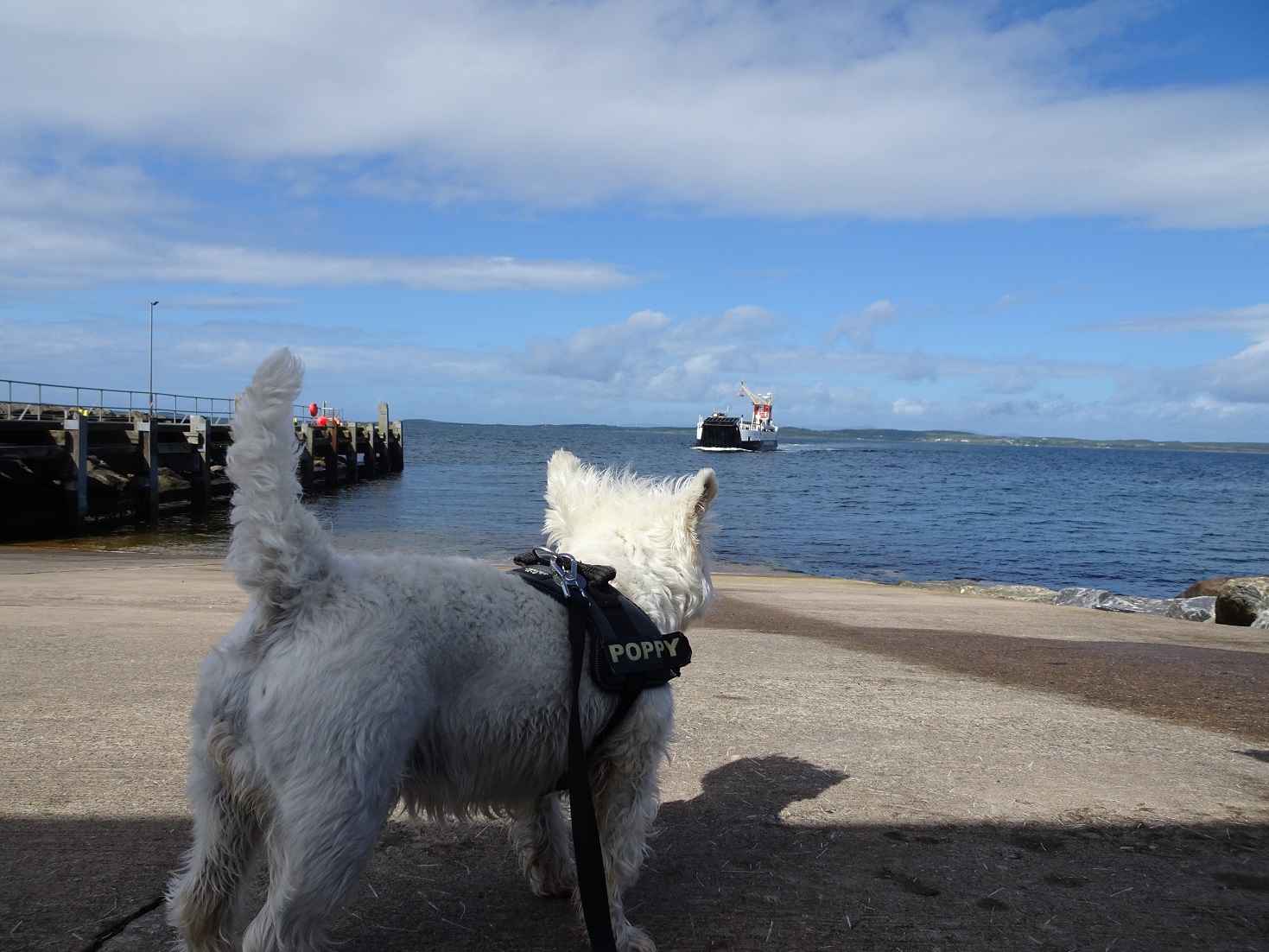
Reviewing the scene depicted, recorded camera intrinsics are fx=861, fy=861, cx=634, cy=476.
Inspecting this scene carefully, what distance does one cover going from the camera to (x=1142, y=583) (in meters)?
21.2

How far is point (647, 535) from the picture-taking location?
131 inches

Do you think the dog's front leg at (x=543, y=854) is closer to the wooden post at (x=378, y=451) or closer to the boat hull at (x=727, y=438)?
the wooden post at (x=378, y=451)

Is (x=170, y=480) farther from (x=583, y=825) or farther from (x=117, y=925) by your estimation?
(x=583, y=825)

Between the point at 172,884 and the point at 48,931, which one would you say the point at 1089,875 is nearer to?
the point at 172,884

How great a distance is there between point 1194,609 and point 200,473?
27.6 metres

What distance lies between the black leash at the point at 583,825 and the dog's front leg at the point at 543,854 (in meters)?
0.50

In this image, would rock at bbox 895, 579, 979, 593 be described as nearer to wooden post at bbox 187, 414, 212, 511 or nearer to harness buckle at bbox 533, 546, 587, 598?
harness buckle at bbox 533, 546, 587, 598

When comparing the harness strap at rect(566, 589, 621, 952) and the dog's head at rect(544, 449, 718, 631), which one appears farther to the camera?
the dog's head at rect(544, 449, 718, 631)

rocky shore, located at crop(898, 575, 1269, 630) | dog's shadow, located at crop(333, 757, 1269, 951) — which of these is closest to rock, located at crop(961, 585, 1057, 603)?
rocky shore, located at crop(898, 575, 1269, 630)

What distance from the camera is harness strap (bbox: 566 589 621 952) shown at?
8.75 feet

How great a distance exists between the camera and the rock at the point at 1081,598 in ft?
49.7

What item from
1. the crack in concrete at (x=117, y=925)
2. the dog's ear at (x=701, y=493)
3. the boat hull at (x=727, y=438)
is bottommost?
the crack in concrete at (x=117, y=925)

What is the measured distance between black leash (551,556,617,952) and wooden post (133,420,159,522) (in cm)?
2648

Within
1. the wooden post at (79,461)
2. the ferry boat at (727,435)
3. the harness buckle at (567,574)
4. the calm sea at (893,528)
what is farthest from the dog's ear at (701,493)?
the ferry boat at (727,435)
